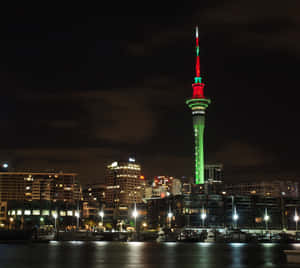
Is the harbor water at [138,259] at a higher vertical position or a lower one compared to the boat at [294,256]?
lower

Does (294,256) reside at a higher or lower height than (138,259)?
higher

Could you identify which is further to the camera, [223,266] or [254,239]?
[254,239]

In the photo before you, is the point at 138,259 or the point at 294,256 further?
the point at 138,259

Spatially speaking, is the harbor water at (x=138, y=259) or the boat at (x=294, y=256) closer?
the boat at (x=294, y=256)

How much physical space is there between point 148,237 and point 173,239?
11408 millimetres

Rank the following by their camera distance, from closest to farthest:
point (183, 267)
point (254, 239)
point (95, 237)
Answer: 1. point (183, 267)
2. point (254, 239)
3. point (95, 237)

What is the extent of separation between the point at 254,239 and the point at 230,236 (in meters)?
6.48

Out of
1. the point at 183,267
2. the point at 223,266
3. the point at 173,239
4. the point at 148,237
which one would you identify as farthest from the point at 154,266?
the point at 148,237

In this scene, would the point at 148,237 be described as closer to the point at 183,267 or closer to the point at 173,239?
the point at 173,239

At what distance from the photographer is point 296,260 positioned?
50031mm

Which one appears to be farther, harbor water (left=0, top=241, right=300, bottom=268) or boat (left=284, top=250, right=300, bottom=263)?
harbor water (left=0, top=241, right=300, bottom=268)

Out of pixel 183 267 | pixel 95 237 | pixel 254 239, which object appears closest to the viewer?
pixel 183 267

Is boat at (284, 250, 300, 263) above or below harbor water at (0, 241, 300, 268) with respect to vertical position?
above

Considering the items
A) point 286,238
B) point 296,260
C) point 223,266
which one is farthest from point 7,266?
point 286,238
